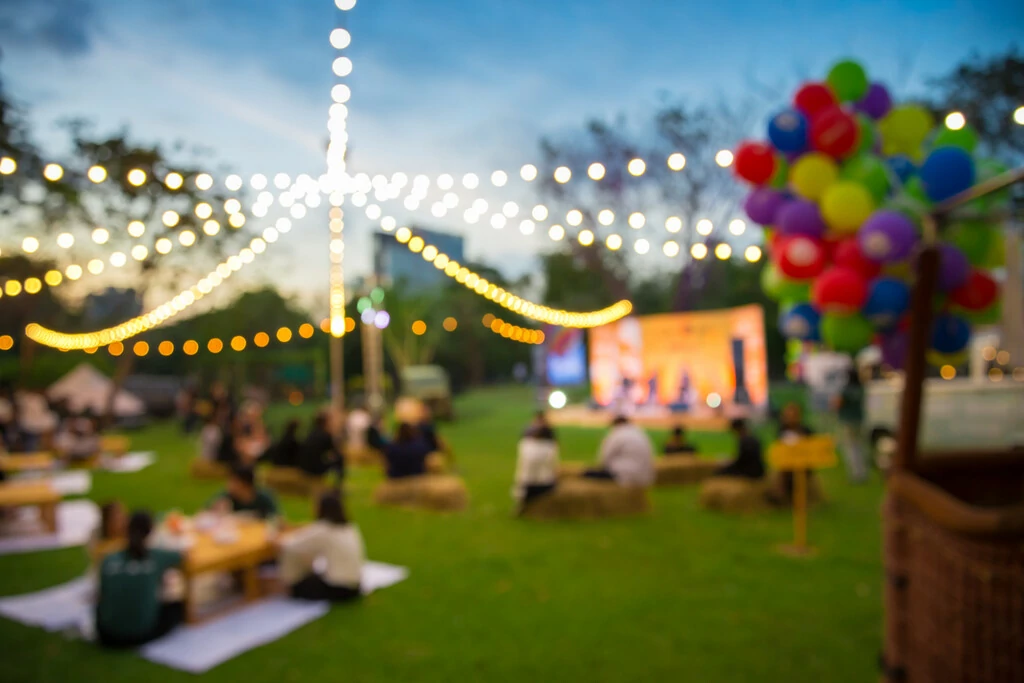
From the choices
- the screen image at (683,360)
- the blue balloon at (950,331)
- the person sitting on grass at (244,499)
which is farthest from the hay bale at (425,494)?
the screen image at (683,360)

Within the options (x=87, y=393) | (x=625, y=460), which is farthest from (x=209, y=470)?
(x=87, y=393)

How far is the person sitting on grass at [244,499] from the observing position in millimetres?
6785

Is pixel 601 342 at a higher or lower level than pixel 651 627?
higher

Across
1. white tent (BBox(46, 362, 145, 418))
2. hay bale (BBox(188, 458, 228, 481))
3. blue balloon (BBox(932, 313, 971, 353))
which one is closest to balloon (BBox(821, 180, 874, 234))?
blue balloon (BBox(932, 313, 971, 353))

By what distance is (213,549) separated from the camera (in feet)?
19.0

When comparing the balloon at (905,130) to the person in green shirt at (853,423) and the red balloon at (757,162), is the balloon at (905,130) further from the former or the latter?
the person in green shirt at (853,423)

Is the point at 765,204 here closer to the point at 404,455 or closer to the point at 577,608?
the point at 577,608

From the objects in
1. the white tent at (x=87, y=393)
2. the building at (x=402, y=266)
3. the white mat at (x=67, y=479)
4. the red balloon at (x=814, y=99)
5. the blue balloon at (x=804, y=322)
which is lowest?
the white mat at (x=67, y=479)

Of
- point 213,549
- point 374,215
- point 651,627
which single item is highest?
point 374,215

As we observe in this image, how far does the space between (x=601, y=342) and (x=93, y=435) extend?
13.3 meters

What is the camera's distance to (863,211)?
16.2ft

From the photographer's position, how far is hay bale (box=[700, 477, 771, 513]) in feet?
28.3

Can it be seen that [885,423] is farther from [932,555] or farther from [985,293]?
[932,555]

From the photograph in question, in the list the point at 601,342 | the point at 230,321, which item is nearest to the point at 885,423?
the point at 601,342
